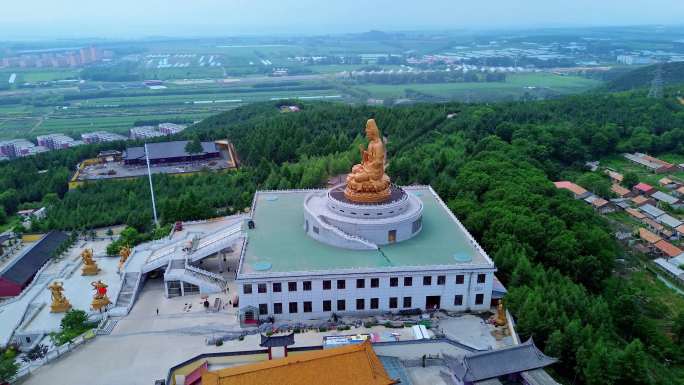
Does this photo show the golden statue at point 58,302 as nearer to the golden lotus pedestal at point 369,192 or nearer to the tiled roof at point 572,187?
the golden lotus pedestal at point 369,192

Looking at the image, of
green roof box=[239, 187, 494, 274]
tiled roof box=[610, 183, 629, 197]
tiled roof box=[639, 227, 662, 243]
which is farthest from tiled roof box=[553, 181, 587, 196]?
green roof box=[239, 187, 494, 274]

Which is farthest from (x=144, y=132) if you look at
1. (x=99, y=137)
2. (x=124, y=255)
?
(x=124, y=255)

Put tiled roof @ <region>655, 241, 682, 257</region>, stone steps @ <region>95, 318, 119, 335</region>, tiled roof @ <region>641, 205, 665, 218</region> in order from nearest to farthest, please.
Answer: stone steps @ <region>95, 318, 119, 335</region> → tiled roof @ <region>655, 241, 682, 257</region> → tiled roof @ <region>641, 205, 665, 218</region>

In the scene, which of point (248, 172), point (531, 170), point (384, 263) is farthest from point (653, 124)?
point (384, 263)

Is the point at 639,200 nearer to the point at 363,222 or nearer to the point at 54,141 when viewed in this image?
the point at 363,222

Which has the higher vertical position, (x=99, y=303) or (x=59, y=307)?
(x=99, y=303)

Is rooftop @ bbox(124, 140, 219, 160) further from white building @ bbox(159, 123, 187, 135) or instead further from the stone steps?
the stone steps

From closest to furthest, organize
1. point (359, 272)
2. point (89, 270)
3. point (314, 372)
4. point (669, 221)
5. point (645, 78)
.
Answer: point (314, 372) → point (359, 272) → point (89, 270) → point (669, 221) → point (645, 78)
